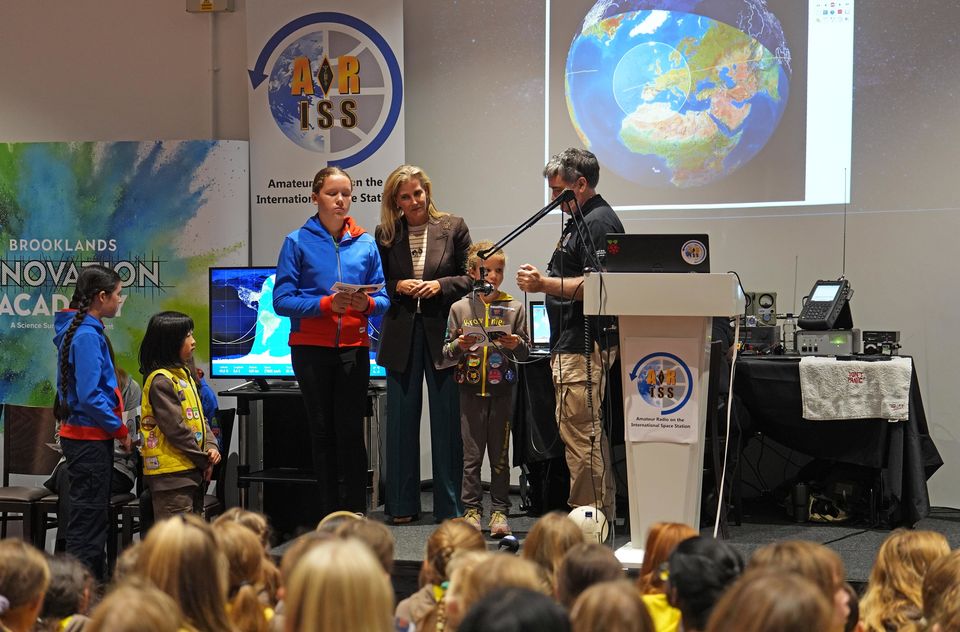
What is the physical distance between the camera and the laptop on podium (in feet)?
12.5

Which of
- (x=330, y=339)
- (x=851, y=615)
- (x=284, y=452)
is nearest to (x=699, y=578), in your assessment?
(x=851, y=615)

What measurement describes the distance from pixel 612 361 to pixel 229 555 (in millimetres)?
2304

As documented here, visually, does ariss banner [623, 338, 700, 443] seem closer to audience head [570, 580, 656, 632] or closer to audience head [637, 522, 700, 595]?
audience head [637, 522, 700, 595]

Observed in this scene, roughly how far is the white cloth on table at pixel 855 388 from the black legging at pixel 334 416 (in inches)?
80.2

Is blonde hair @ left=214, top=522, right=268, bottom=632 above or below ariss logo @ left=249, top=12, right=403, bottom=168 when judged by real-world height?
below

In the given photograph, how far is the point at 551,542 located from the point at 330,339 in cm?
201

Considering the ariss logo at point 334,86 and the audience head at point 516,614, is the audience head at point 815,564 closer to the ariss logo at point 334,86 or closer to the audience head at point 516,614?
the audience head at point 516,614

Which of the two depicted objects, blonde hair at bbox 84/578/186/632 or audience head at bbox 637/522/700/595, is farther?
audience head at bbox 637/522/700/595

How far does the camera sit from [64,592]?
2621 millimetres

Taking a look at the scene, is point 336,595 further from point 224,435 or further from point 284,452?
point 284,452

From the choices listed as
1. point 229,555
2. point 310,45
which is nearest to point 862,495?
point 229,555

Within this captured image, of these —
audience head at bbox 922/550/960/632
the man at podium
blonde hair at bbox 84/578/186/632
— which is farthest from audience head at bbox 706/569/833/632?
the man at podium

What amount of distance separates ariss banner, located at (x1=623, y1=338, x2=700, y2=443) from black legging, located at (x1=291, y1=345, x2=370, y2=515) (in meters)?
1.24

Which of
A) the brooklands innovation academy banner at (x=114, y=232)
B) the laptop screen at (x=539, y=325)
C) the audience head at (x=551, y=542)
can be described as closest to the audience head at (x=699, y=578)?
the audience head at (x=551, y=542)
